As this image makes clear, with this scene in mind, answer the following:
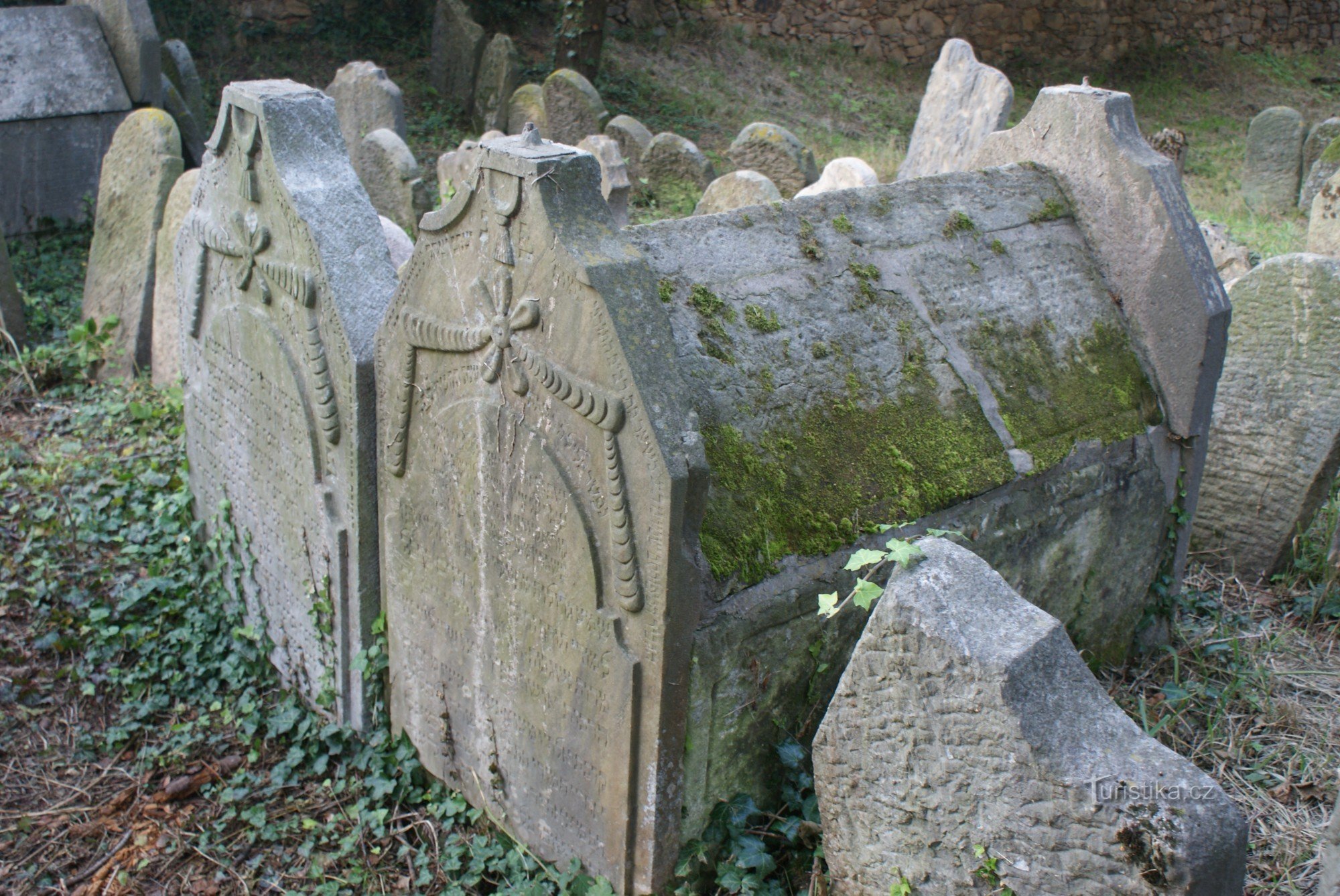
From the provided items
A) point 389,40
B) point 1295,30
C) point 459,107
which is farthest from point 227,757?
point 1295,30

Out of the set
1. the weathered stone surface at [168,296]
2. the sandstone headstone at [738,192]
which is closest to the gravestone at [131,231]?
the weathered stone surface at [168,296]

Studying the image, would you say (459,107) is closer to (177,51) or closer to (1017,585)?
(177,51)

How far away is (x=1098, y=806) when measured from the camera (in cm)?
209

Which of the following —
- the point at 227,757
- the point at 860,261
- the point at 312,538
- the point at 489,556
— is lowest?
the point at 227,757

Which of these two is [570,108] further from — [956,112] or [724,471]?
[724,471]

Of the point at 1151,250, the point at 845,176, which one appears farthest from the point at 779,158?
the point at 1151,250

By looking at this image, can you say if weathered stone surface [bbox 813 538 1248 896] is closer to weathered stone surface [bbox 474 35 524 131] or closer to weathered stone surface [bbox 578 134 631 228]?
weathered stone surface [bbox 578 134 631 228]

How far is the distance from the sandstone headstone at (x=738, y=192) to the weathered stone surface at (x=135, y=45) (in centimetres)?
521

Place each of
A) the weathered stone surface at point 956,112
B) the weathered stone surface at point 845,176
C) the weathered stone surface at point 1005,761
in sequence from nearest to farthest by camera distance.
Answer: the weathered stone surface at point 1005,761, the weathered stone surface at point 845,176, the weathered stone surface at point 956,112

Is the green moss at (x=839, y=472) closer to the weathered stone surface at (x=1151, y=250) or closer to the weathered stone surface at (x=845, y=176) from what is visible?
the weathered stone surface at (x=1151, y=250)

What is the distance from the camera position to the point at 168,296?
6297mm

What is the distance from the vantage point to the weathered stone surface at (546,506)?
2.58 meters

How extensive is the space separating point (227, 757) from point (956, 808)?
2823 mm

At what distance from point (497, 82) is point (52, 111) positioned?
4.80 metres
